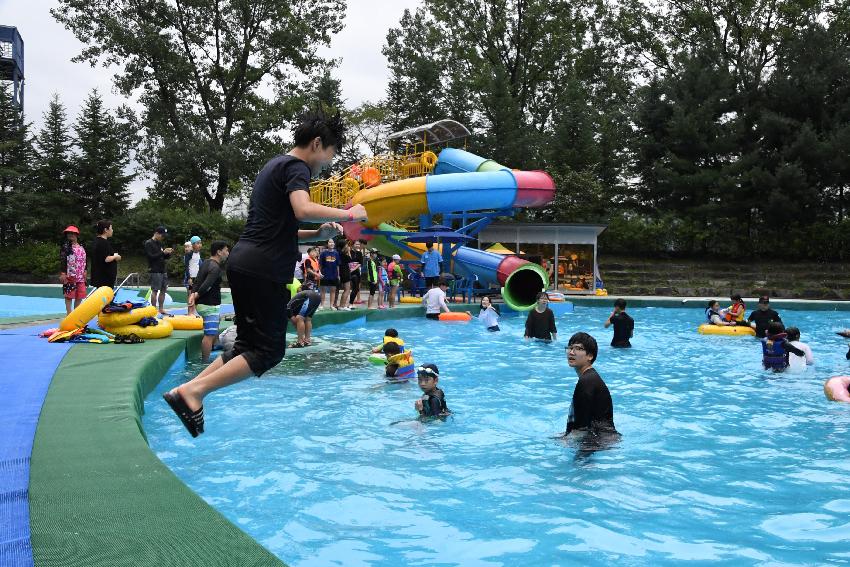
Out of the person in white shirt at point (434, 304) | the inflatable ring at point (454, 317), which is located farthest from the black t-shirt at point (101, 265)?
the inflatable ring at point (454, 317)

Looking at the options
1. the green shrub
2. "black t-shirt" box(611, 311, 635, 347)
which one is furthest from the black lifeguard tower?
"black t-shirt" box(611, 311, 635, 347)

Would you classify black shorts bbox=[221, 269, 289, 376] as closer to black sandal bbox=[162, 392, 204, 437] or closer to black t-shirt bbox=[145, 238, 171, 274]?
black sandal bbox=[162, 392, 204, 437]

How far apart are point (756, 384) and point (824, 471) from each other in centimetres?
401

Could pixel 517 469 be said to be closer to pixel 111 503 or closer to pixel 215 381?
pixel 215 381

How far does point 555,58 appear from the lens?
40219 mm

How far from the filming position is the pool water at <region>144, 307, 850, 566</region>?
418cm

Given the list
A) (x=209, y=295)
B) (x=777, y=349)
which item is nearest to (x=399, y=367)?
(x=209, y=295)

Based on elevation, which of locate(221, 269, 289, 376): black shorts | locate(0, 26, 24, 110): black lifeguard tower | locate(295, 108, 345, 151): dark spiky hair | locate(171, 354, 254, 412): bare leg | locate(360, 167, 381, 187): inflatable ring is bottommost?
locate(171, 354, 254, 412): bare leg

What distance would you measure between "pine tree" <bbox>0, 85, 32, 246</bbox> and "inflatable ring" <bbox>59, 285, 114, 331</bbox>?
22.2m

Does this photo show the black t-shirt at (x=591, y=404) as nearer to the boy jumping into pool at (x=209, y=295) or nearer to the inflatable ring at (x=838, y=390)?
the inflatable ring at (x=838, y=390)

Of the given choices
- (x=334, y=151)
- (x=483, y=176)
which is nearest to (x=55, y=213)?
(x=483, y=176)

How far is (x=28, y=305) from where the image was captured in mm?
17141

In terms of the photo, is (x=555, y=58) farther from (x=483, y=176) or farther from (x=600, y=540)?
(x=600, y=540)

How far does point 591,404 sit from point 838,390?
14.6ft
